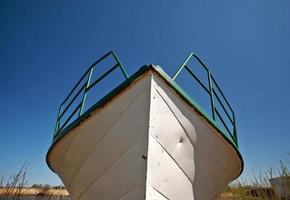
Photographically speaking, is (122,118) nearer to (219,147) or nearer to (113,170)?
(113,170)

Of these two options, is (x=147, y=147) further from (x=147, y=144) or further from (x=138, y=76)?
(x=138, y=76)

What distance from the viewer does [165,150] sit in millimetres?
2285

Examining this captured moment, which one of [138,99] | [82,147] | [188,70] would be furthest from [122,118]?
[188,70]

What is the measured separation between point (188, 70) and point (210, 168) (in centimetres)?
132

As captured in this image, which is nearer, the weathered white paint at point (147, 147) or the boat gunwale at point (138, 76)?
the weathered white paint at point (147, 147)

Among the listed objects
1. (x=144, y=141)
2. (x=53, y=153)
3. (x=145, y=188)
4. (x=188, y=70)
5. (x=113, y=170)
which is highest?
(x=188, y=70)

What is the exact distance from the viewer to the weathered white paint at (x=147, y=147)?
220 centimetres

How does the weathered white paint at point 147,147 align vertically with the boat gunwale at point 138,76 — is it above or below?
below

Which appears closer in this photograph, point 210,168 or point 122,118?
point 122,118

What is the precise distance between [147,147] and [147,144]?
3 centimetres

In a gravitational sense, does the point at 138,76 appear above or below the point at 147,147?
above

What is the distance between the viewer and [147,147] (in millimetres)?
2164

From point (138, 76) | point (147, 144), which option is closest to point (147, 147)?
point (147, 144)

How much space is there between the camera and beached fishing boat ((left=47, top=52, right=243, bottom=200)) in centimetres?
220
